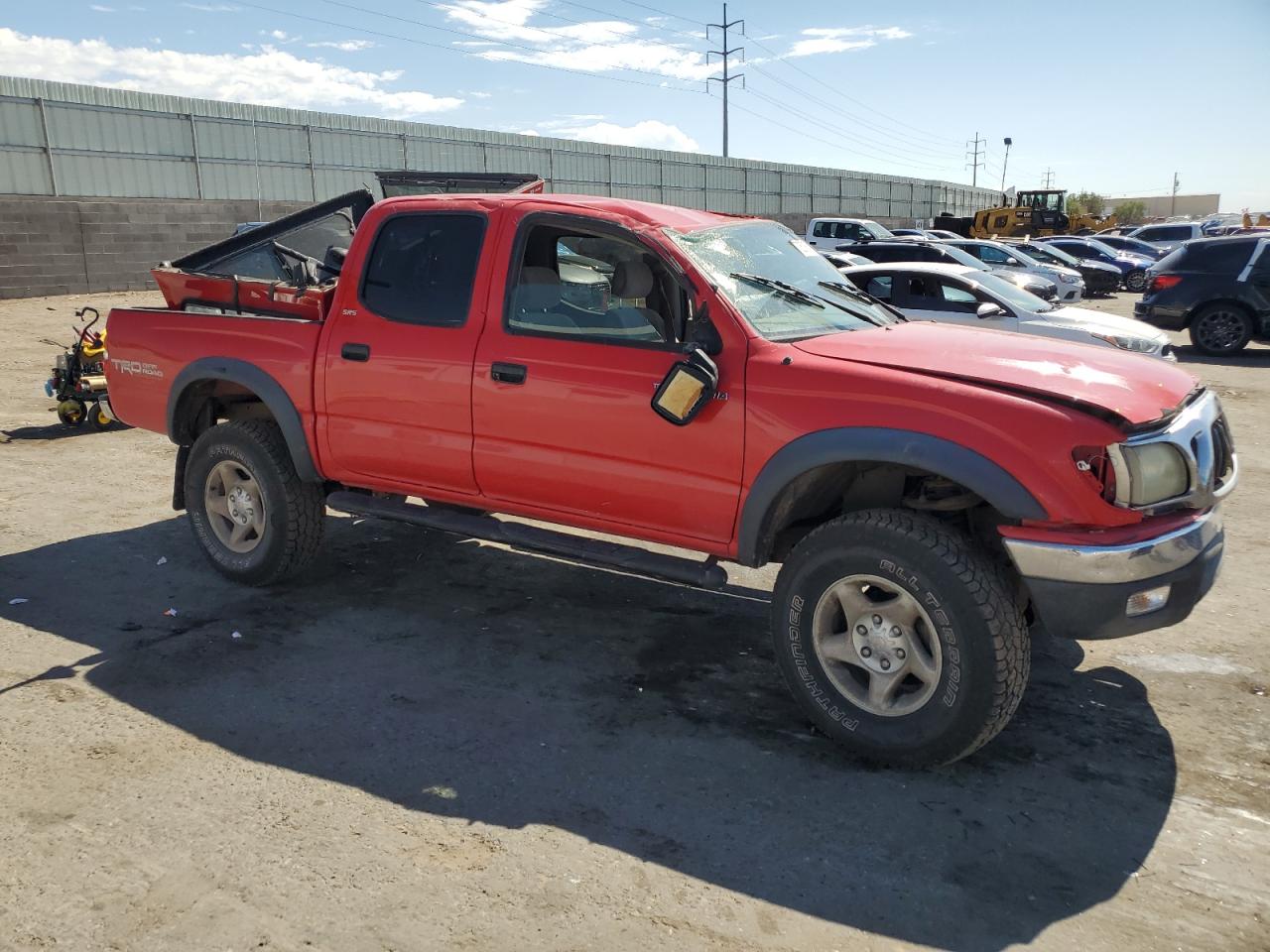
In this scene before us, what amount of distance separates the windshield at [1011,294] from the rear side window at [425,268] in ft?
25.9

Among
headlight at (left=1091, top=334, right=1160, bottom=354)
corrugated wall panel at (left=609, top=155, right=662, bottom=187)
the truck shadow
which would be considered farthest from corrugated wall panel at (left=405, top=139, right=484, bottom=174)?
the truck shadow

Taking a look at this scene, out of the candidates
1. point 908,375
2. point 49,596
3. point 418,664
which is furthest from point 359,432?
point 908,375

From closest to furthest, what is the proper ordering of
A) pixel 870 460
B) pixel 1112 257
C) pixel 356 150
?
pixel 870 460 → pixel 356 150 → pixel 1112 257

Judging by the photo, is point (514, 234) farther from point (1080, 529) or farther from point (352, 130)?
point (352, 130)

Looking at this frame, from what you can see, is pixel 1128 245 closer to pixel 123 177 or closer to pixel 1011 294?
pixel 1011 294

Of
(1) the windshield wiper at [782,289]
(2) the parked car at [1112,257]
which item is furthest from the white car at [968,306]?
(2) the parked car at [1112,257]

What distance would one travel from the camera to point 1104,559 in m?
3.34

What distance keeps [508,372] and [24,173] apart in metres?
20.5

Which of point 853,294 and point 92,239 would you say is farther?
point 92,239

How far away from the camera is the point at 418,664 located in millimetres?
4613

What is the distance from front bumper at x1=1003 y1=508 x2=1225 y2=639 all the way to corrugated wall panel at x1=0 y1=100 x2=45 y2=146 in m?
22.5

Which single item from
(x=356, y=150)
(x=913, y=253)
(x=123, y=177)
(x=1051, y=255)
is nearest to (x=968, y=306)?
(x=913, y=253)

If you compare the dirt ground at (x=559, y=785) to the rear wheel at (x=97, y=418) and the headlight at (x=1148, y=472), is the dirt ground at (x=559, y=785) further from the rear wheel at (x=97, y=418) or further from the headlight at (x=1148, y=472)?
the rear wheel at (x=97, y=418)

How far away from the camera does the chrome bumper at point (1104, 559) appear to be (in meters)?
3.34
